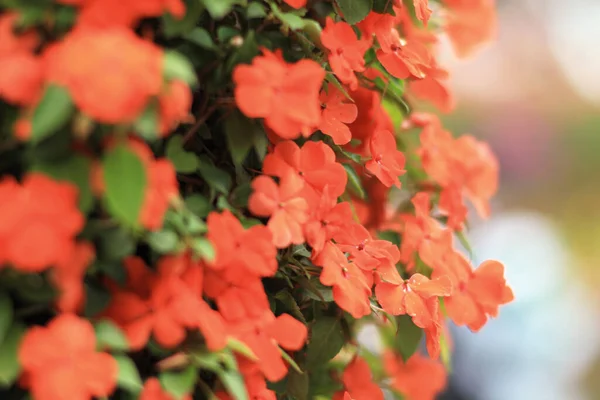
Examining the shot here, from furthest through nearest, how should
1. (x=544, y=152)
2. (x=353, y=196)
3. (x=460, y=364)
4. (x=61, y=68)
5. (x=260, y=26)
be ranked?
(x=544, y=152) → (x=460, y=364) → (x=353, y=196) → (x=260, y=26) → (x=61, y=68)

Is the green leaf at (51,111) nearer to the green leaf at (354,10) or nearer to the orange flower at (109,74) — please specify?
the orange flower at (109,74)

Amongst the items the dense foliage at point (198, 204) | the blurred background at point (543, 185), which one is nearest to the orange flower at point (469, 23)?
the dense foliage at point (198, 204)

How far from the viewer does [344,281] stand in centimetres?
49

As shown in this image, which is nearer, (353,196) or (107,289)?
(107,289)

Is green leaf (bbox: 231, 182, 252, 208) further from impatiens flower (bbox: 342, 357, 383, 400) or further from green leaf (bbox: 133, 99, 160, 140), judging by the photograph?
impatiens flower (bbox: 342, 357, 383, 400)

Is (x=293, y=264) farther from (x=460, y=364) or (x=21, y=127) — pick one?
(x=460, y=364)

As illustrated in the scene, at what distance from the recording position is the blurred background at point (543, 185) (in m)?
1.68

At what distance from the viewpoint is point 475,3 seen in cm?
76

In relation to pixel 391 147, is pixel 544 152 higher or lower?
lower

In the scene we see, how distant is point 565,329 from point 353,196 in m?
1.26

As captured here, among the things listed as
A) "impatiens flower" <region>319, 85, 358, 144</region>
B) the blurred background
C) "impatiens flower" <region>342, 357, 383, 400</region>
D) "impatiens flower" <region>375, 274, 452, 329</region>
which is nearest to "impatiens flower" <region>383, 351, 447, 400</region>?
"impatiens flower" <region>342, 357, 383, 400</region>

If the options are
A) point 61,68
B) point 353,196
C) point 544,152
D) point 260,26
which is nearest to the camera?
point 61,68

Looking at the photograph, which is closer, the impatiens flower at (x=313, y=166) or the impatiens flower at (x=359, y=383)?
the impatiens flower at (x=313, y=166)

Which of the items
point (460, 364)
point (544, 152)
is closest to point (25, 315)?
point (460, 364)
